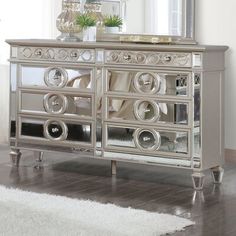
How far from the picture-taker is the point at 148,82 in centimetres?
411

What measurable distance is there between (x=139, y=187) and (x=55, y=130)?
82cm

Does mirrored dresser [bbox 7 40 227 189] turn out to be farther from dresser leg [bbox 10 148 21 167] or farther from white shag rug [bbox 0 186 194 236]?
white shag rug [bbox 0 186 194 236]

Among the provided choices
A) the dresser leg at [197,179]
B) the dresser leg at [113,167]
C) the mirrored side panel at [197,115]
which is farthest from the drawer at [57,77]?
the dresser leg at [197,179]

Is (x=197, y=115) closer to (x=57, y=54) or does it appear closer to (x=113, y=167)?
(x=113, y=167)

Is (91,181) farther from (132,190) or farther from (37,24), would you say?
(37,24)

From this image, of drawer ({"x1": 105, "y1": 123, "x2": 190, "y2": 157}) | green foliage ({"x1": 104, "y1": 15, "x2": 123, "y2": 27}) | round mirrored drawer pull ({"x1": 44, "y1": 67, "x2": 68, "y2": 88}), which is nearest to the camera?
drawer ({"x1": 105, "y1": 123, "x2": 190, "y2": 157})

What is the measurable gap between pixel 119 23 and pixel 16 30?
119 cm

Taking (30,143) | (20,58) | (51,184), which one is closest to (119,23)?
(20,58)

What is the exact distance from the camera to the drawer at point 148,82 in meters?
3.98

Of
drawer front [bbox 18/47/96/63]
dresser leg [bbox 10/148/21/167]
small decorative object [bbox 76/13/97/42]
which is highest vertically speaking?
small decorative object [bbox 76/13/97/42]

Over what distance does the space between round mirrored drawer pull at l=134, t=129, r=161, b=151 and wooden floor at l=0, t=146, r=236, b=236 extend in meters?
0.25

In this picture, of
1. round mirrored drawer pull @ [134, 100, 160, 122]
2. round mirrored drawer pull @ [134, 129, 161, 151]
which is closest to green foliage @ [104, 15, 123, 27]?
round mirrored drawer pull @ [134, 100, 160, 122]

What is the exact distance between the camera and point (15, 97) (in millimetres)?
4652

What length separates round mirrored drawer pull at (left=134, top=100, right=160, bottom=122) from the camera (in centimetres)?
406
